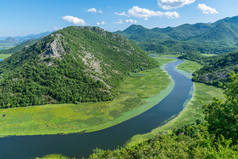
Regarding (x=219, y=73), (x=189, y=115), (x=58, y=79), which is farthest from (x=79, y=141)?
(x=219, y=73)

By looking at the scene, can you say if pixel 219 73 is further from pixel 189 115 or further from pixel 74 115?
pixel 74 115

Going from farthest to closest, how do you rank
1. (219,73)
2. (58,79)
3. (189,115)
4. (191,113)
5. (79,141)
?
(219,73) < (58,79) < (191,113) < (189,115) < (79,141)

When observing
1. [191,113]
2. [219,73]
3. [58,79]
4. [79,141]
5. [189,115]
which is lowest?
[79,141]

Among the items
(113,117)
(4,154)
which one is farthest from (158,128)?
(4,154)

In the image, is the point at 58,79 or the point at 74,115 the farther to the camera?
the point at 58,79

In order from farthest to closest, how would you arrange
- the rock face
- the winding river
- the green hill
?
the green hill
the rock face
the winding river

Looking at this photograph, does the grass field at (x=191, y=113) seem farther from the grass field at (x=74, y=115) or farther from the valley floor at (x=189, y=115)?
the grass field at (x=74, y=115)

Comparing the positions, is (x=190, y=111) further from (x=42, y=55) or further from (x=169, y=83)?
(x=42, y=55)

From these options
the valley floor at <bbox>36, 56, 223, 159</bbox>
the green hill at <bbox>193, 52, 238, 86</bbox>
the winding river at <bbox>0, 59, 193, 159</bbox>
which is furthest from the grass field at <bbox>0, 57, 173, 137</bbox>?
the green hill at <bbox>193, 52, 238, 86</bbox>

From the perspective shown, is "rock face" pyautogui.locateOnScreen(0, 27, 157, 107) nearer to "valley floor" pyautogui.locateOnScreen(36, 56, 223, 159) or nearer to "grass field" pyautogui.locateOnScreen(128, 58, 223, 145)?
"grass field" pyautogui.locateOnScreen(128, 58, 223, 145)

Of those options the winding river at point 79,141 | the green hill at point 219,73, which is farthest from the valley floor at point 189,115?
the green hill at point 219,73
